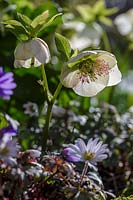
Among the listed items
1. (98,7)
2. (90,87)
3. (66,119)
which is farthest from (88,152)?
(98,7)

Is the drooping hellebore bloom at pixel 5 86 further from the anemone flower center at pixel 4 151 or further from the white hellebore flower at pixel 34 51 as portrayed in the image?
the anemone flower center at pixel 4 151

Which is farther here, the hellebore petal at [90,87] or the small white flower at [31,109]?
the small white flower at [31,109]

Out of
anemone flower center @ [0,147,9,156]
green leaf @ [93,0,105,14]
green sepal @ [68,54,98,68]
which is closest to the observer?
anemone flower center @ [0,147,9,156]

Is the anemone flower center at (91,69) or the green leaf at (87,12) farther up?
the anemone flower center at (91,69)

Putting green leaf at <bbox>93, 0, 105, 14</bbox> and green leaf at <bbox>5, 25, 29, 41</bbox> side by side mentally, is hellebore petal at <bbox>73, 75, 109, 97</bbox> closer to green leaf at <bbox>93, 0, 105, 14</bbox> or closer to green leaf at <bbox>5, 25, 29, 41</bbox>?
green leaf at <bbox>5, 25, 29, 41</bbox>

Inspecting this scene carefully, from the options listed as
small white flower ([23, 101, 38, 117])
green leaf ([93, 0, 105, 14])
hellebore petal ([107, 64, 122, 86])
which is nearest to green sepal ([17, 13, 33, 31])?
hellebore petal ([107, 64, 122, 86])

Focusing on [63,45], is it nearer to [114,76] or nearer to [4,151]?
[114,76]

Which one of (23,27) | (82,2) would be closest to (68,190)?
(23,27)

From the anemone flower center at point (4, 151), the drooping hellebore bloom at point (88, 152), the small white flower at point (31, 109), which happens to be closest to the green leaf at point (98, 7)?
the small white flower at point (31, 109)

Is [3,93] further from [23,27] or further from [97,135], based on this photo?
[97,135]
